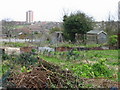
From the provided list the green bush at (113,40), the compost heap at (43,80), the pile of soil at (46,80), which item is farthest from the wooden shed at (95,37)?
the compost heap at (43,80)

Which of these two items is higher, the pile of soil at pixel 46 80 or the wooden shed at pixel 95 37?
the wooden shed at pixel 95 37

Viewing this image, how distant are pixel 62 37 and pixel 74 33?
2342 millimetres

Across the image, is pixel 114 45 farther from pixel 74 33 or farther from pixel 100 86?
pixel 100 86

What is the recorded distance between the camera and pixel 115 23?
27.2 meters

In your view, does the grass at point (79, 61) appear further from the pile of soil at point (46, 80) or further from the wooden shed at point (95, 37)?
the wooden shed at point (95, 37)

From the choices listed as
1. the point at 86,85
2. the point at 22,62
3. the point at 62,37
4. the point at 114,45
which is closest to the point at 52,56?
the point at 22,62

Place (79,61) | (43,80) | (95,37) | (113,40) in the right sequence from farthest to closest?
1. (95,37)
2. (113,40)
3. (79,61)
4. (43,80)

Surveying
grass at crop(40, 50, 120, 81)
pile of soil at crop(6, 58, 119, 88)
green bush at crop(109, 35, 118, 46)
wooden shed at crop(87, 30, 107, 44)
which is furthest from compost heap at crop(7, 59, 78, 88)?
wooden shed at crop(87, 30, 107, 44)

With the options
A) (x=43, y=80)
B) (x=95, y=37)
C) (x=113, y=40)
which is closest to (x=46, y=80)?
(x=43, y=80)

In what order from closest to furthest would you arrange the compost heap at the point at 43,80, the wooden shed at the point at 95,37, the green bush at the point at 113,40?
the compost heap at the point at 43,80 < the green bush at the point at 113,40 < the wooden shed at the point at 95,37

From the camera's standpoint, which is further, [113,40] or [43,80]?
[113,40]

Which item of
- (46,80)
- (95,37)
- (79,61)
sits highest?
(95,37)

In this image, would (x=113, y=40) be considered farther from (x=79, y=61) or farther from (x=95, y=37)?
(x=79, y=61)

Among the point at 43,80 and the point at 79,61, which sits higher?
the point at 43,80
